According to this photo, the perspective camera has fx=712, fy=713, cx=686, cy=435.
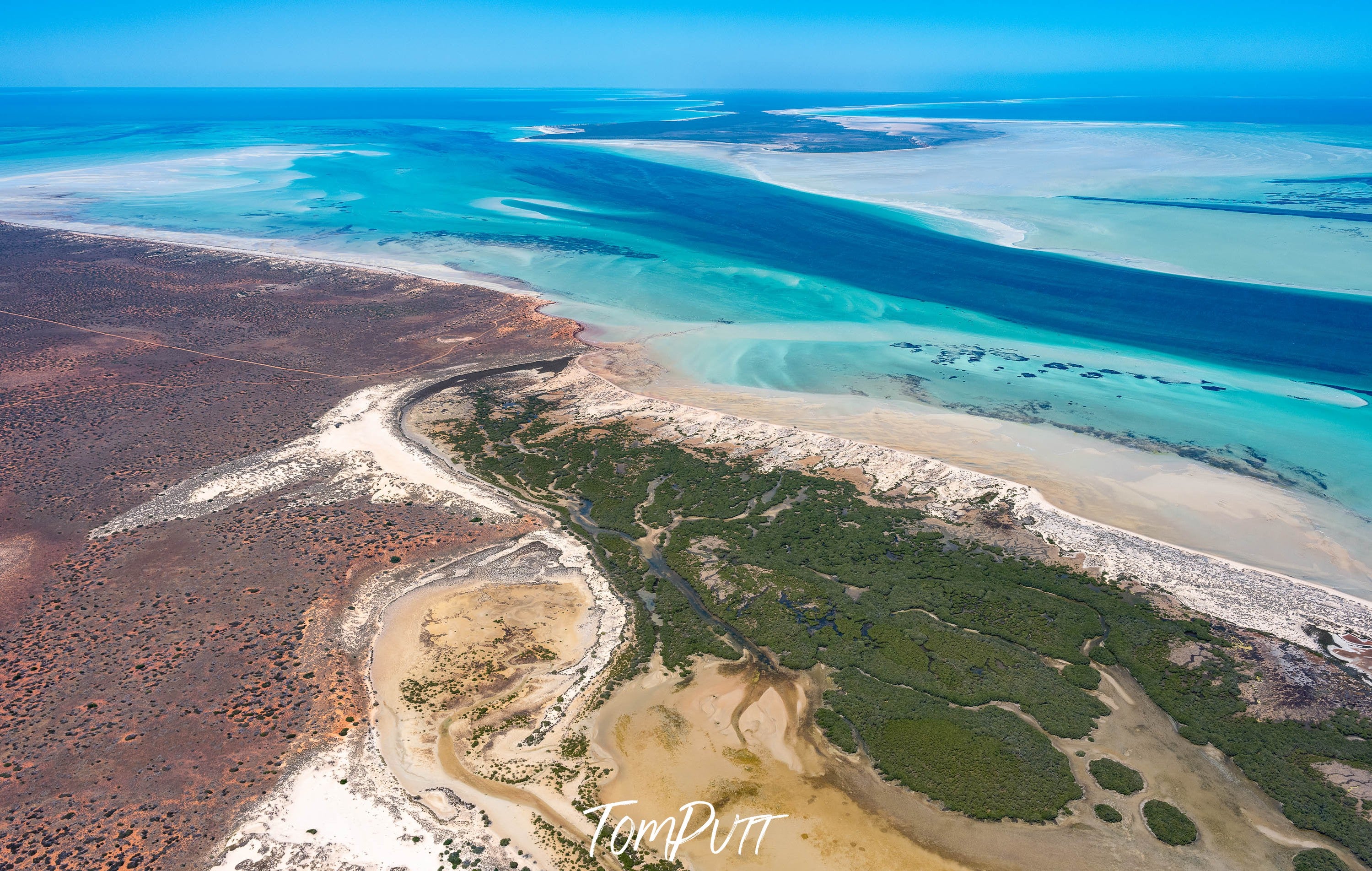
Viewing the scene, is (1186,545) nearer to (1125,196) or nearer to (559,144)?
(1125,196)

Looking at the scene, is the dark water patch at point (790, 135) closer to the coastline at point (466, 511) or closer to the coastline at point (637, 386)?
the coastline at point (637, 386)

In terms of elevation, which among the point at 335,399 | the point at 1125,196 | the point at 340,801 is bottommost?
the point at 340,801

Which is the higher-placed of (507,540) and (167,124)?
(167,124)

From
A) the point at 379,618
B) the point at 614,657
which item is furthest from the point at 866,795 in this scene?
the point at 379,618

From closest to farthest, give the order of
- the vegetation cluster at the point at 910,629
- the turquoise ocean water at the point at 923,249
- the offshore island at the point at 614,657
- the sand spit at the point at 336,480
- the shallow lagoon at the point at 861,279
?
the offshore island at the point at 614,657, the vegetation cluster at the point at 910,629, the sand spit at the point at 336,480, the shallow lagoon at the point at 861,279, the turquoise ocean water at the point at 923,249

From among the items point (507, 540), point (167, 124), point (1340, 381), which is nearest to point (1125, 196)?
point (1340, 381)

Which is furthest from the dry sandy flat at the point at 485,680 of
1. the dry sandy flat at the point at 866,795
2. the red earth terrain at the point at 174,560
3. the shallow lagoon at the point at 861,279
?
the shallow lagoon at the point at 861,279

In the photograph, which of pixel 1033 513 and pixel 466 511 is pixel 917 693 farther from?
pixel 466 511
